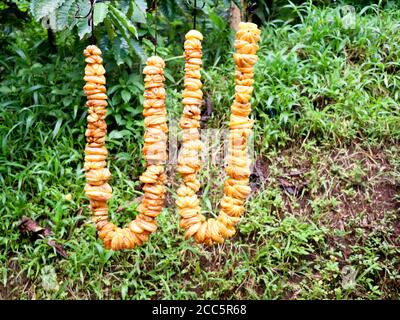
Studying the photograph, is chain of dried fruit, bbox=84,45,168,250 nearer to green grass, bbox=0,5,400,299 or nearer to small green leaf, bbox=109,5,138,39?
small green leaf, bbox=109,5,138,39

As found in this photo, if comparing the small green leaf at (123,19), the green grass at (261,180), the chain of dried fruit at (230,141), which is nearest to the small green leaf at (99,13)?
the small green leaf at (123,19)

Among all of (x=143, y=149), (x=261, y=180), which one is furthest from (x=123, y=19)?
(x=261, y=180)

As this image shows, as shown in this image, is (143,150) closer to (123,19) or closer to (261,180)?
(123,19)

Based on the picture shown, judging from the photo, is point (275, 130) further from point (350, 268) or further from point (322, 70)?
point (350, 268)

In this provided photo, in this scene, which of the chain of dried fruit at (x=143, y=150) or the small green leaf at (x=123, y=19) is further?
the small green leaf at (x=123, y=19)

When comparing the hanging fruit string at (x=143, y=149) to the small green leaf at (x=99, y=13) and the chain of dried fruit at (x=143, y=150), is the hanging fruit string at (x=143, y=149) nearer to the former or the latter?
the chain of dried fruit at (x=143, y=150)
